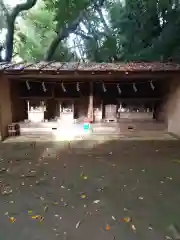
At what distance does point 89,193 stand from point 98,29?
11.4 m

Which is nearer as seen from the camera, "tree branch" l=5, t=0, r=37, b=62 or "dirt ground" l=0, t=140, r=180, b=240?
"dirt ground" l=0, t=140, r=180, b=240

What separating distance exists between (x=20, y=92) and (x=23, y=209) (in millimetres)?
5588

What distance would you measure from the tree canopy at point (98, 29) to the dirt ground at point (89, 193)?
5.65 m

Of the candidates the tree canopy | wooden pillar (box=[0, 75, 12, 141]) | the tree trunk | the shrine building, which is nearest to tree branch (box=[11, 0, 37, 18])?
the tree canopy

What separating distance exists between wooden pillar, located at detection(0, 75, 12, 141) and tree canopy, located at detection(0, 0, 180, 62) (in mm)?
5598

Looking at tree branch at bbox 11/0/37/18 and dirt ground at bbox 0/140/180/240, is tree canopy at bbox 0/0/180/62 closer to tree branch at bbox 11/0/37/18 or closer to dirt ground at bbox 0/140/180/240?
tree branch at bbox 11/0/37/18

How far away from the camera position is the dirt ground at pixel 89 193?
2762 mm

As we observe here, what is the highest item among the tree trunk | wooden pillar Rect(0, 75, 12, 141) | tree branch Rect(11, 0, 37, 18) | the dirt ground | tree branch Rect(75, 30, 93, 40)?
tree branch Rect(11, 0, 37, 18)

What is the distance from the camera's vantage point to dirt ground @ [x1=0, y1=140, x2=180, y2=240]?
2762mm

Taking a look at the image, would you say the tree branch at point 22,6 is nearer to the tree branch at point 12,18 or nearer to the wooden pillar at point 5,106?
the tree branch at point 12,18

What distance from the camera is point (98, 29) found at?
42.2 feet

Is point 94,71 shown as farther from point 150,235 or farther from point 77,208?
point 150,235

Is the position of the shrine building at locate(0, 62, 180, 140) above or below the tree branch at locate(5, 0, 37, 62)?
below

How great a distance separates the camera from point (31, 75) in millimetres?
6816
